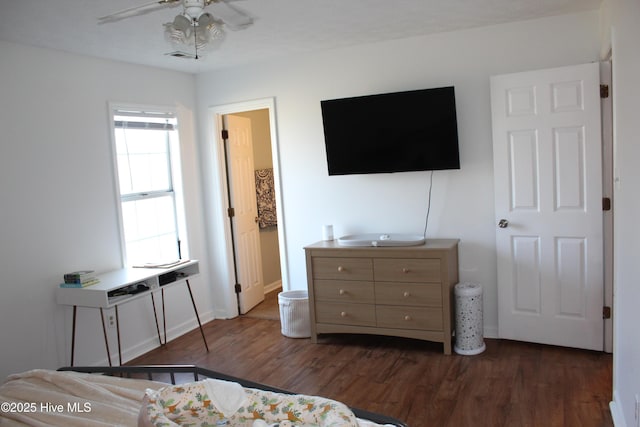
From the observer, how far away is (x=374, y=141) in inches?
166

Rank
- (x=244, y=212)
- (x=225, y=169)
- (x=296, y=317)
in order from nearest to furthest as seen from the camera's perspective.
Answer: (x=296, y=317)
(x=225, y=169)
(x=244, y=212)

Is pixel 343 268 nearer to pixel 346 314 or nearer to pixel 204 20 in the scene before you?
pixel 346 314

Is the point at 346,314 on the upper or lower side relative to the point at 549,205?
lower

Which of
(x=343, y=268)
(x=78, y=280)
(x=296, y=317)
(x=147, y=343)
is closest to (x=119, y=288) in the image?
(x=78, y=280)

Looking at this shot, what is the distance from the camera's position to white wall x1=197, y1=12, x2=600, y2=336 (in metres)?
3.83

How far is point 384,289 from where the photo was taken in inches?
157

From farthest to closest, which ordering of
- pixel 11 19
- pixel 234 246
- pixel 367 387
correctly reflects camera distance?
pixel 234 246
pixel 367 387
pixel 11 19

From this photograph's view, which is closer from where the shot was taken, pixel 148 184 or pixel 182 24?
pixel 182 24

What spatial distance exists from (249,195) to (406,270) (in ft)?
7.28

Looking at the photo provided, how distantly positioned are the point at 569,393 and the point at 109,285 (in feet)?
10.00

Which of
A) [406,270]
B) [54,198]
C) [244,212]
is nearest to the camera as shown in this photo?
[54,198]

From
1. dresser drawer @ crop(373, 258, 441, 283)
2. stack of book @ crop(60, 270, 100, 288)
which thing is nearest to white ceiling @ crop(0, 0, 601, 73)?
stack of book @ crop(60, 270, 100, 288)

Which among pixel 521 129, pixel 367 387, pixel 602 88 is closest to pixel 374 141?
pixel 521 129

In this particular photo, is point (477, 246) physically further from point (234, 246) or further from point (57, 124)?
point (57, 124)
